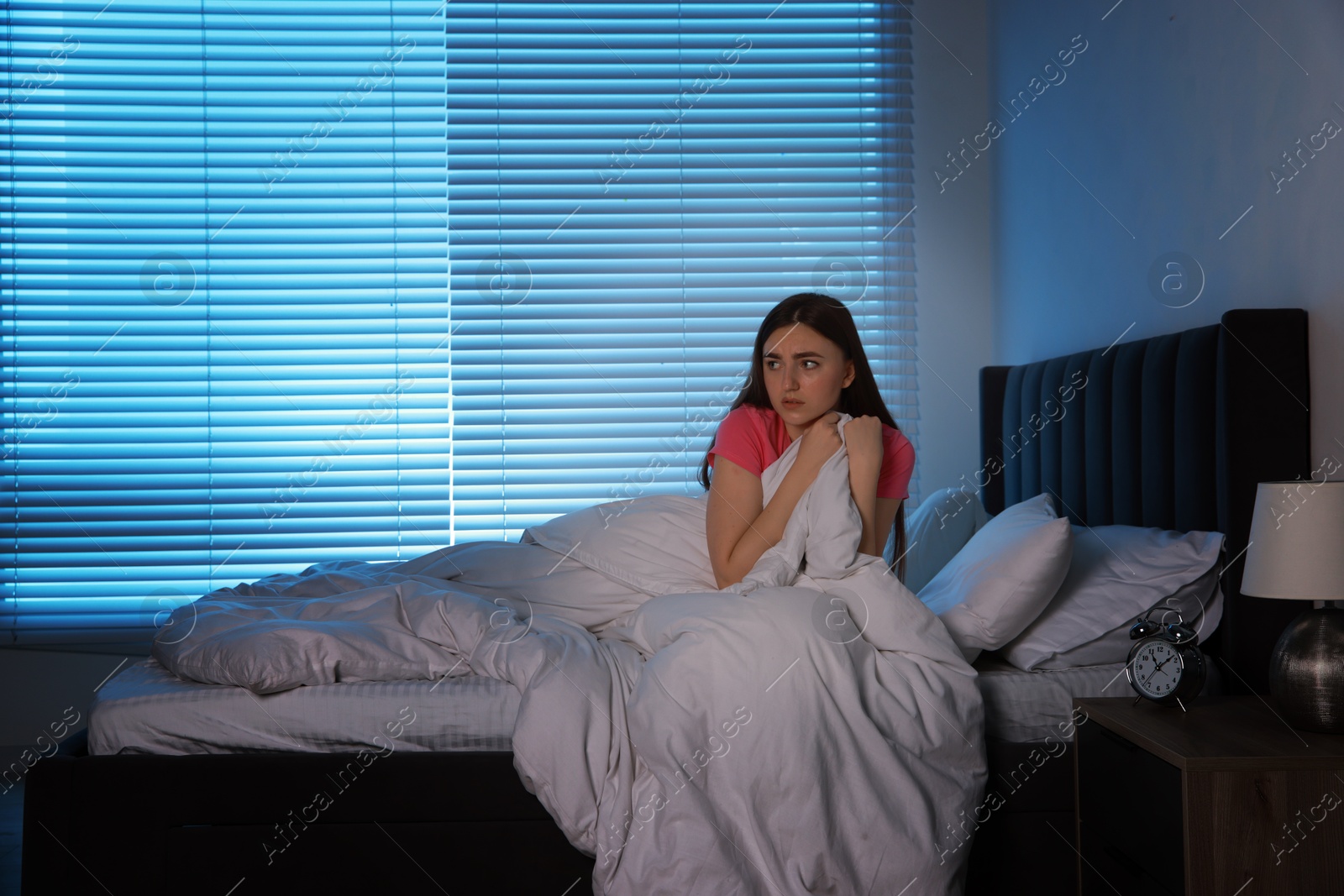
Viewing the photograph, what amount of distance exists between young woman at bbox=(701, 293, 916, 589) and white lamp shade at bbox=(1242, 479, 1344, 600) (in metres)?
0.68

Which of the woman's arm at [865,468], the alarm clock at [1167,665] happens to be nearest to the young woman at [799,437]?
the woman's arm at [865,468]

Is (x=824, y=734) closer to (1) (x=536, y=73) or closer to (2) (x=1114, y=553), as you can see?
(2) (x=1114, y=553)

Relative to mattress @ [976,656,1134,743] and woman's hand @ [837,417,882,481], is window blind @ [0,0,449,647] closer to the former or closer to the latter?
woman's hand @ [837,417,882,481]

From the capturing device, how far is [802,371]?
78.3 inches

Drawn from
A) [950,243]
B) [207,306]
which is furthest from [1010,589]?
[207,306]

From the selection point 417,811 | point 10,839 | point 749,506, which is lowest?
point 10,839

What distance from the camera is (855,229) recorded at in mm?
3498

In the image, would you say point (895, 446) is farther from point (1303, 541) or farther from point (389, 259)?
point (389, 259)

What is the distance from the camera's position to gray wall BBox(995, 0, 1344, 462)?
168cm

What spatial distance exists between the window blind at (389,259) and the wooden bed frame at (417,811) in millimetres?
1741

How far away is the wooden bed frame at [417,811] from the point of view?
1655 mm

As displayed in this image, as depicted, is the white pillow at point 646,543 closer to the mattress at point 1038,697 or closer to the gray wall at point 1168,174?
the mattress at point 1038,697

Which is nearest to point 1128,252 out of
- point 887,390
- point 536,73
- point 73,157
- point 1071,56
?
point 1071,56

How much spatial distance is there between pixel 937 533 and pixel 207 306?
8.57 feet
